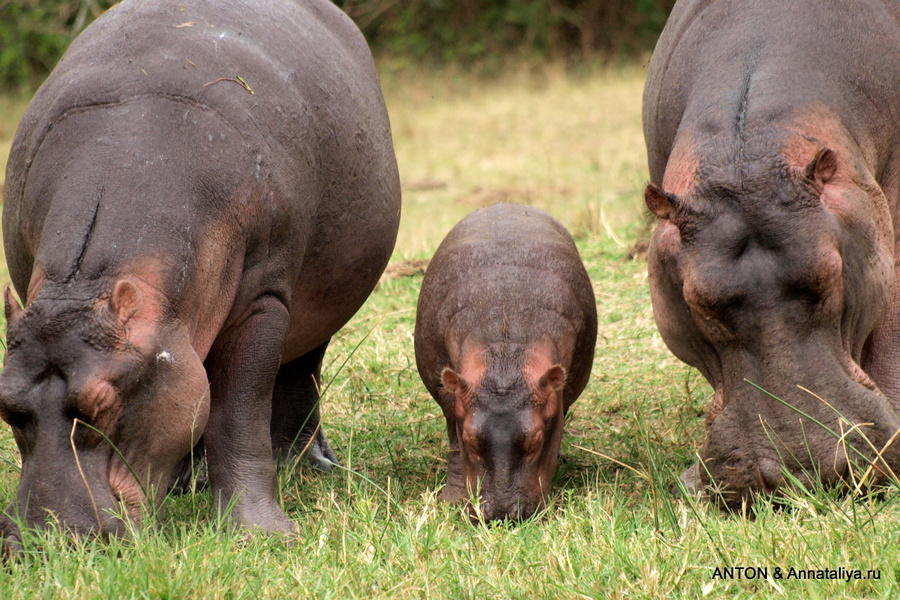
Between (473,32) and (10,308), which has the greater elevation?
(10,308)

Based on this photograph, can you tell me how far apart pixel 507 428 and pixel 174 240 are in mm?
1272

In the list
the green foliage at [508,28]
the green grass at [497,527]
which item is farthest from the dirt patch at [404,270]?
the green foliage at [508,28]

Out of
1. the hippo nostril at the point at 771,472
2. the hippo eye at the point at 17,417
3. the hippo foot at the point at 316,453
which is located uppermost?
the hippo eye at the point at 17,417

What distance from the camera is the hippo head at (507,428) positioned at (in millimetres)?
3756

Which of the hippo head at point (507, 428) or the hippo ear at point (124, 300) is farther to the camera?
the hippo head at point (507, 428)

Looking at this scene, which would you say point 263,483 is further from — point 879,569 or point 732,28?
point 732,28

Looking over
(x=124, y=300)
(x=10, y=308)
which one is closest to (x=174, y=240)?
(x=124, y=300)

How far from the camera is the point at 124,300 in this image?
3.04 metres

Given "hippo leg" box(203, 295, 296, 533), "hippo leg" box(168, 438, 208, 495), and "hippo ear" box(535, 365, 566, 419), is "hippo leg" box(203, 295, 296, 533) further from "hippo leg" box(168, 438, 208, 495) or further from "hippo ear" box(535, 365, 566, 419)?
"hippo ear" box(535, 365, 566, 419)

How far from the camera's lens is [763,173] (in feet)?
10.9

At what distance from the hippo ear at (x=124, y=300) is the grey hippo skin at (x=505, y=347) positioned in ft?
3.93

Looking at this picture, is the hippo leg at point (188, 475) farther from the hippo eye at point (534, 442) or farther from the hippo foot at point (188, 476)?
the hippo eye at point (534, 442)

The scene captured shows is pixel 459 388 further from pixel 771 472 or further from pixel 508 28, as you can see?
pixel 508 28

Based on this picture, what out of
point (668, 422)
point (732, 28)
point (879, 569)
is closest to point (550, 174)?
point (668, 422)
